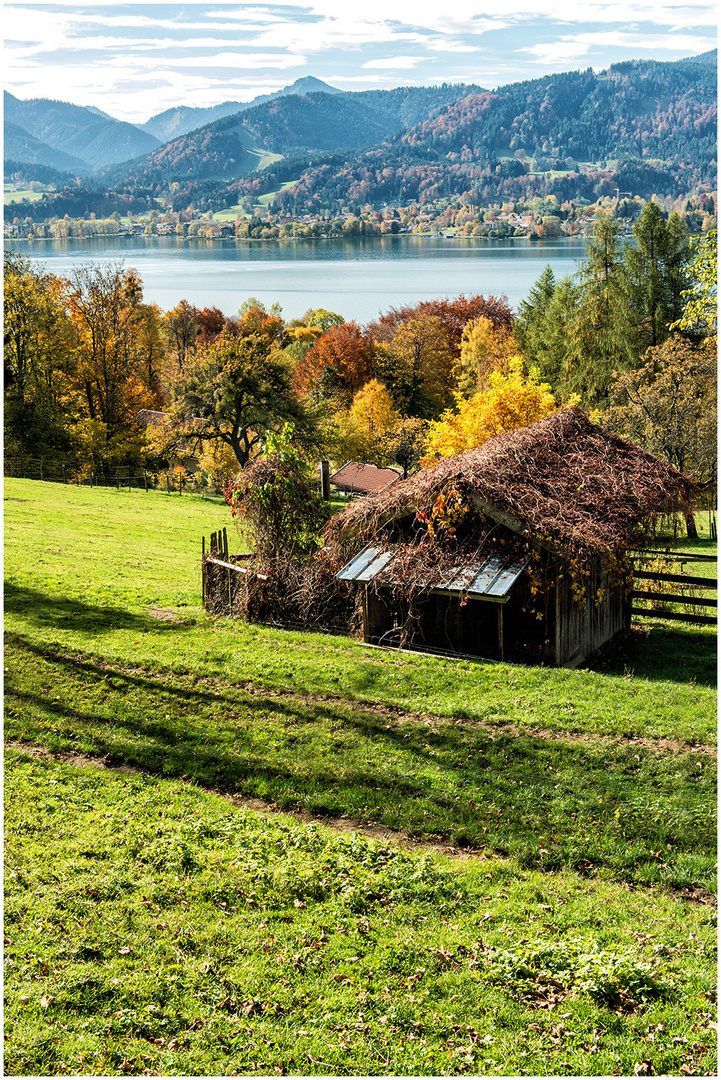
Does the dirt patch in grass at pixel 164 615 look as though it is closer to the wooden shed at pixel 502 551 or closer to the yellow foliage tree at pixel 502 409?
the wooden shed at pixel 502 551

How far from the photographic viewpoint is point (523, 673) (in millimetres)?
14891

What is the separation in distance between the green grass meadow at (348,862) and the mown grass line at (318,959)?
2 cm

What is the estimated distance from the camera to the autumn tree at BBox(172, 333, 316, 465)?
45.9 metres

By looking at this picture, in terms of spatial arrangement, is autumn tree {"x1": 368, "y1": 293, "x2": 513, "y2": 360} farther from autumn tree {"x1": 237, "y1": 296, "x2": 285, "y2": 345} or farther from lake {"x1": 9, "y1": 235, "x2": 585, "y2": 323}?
autumn tree {"x1": 237, "y1": 296, "x2": 285, "y2": 345}

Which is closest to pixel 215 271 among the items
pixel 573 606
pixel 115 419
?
pixel 115 419

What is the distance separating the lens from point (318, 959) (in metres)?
7.17

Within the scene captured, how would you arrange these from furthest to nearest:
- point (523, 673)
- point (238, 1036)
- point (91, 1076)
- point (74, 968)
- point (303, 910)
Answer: point (523, 673) < point (303, 910) < point (74, 968) < point (238, 1036) < point (91, 1076)

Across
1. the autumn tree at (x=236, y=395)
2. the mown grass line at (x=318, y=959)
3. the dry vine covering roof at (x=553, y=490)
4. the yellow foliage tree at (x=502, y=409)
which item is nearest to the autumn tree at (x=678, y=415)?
the yellow foliage tree at (x=502, y=409)

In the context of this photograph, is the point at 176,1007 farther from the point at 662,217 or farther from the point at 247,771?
the point at 662,217

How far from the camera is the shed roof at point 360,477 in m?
58.0

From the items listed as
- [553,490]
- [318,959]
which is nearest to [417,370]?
[553,490]

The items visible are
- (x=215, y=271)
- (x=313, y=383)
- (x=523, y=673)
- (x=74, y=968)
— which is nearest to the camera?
(x=74, y=968)

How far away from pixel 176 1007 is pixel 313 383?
238 feet

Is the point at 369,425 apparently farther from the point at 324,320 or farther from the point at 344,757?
the point at 344,757
